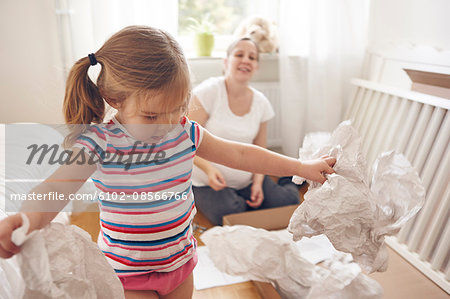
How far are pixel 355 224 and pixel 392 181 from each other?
20cm

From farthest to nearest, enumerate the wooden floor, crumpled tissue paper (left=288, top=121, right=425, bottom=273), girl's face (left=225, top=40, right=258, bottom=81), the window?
the window
girl's face (left=225, top=40, right=258, bottom=81)
the wooden floor
crumpled tissue paper (left=288, top=121, right=425, bottom=273)

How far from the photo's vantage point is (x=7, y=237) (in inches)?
19.6

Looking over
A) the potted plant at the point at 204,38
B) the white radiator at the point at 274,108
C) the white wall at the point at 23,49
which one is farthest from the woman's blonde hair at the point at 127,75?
the white radiator at the point at 274,108

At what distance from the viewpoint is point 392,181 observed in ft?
2.90

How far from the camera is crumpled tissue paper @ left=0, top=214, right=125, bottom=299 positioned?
1.64ft

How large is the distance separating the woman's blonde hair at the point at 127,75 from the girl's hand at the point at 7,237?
19 centimetres

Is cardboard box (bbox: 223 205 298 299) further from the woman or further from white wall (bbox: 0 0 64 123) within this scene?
white wall (bbox: 0 0 64 123)

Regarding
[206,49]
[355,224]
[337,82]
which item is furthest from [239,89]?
[355,224]

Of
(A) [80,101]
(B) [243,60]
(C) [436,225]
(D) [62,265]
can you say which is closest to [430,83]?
(C) [436,225]

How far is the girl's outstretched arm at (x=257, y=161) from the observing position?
802 millimetres

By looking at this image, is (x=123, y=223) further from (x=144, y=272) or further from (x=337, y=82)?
(x=337, y=82)

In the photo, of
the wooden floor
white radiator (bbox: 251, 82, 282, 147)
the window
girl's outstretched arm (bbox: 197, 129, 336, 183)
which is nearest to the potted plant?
the window

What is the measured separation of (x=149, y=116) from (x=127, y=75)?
0.09m

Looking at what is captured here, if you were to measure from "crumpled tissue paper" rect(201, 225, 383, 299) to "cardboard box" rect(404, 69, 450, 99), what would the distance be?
0.69 m
